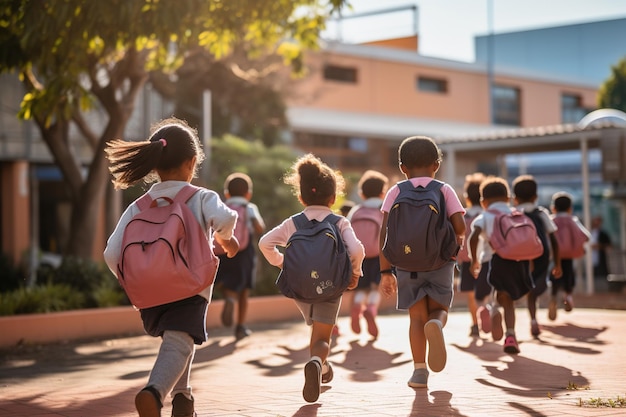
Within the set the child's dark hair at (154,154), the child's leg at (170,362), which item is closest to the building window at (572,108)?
the child's dark hair at (154,154)

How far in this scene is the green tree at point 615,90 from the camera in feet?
157

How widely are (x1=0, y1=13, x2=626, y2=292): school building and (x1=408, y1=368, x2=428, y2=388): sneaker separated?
12116mm

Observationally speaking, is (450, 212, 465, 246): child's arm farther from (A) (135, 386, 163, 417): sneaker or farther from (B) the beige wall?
(B) the beige wall

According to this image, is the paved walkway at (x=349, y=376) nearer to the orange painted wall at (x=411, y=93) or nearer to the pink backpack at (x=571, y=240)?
the pink backpack at (x=571, y=240)

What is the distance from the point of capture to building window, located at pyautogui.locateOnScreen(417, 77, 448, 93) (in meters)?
42.9

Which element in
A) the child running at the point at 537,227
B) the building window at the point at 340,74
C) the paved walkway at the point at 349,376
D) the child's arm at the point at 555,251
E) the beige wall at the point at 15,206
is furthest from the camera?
the building window at the point at 340,74

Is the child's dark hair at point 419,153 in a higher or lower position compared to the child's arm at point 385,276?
higher

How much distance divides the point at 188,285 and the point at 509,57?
58939 mm

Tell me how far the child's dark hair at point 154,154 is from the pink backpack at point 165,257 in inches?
11.5

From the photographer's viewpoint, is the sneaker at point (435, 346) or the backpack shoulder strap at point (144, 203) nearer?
the backpack shoulder strap at point (144, 203)

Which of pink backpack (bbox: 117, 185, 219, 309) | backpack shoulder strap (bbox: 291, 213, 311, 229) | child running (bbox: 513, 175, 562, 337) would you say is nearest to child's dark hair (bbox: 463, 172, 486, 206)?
child running (bbox: 513, 175, 562, 337)

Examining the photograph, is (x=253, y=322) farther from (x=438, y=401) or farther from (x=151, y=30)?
(x=438, y=401)

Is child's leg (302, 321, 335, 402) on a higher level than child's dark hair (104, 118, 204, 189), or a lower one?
lower

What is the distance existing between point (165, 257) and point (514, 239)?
15.9 feet
